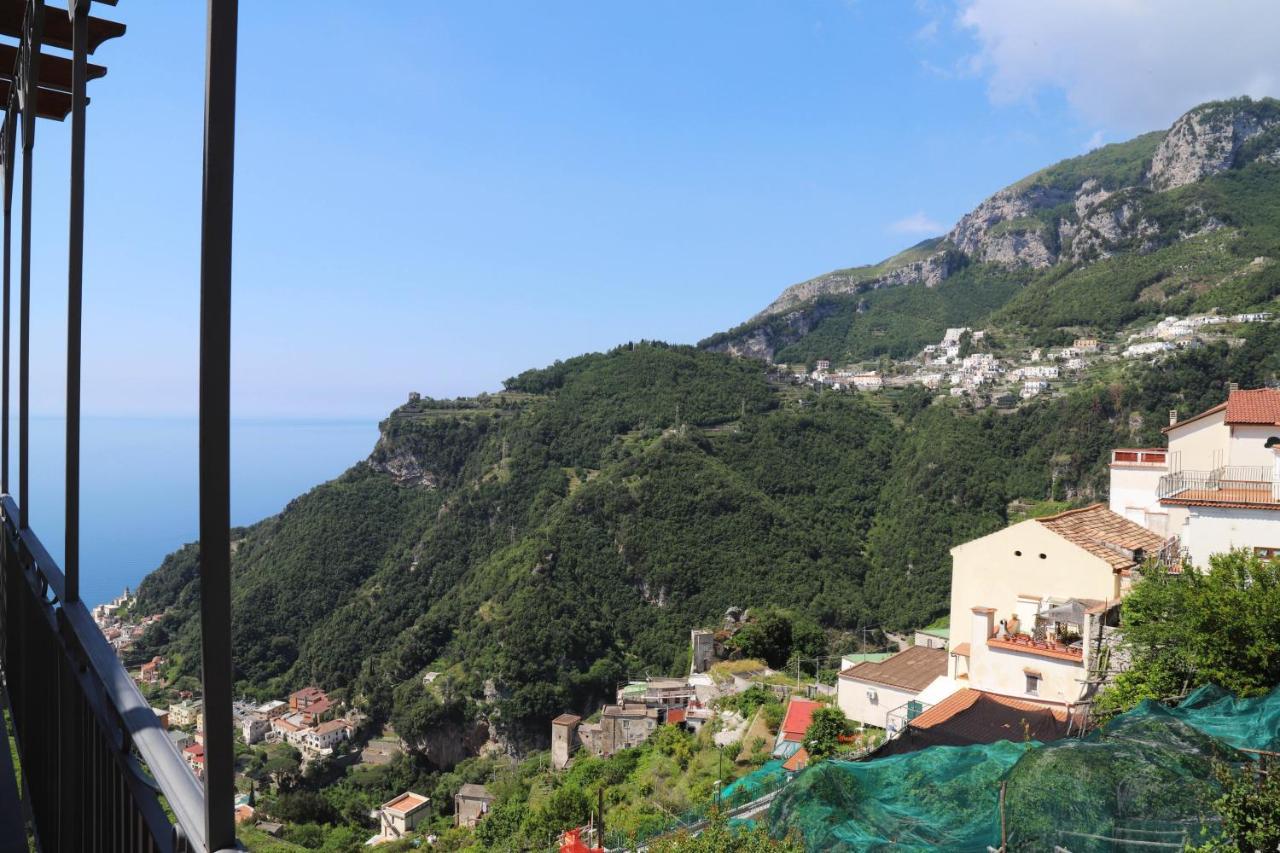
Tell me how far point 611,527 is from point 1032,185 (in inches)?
4529

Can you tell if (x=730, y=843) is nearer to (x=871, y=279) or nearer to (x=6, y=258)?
(x=6, y=258)

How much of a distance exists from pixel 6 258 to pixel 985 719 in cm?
970

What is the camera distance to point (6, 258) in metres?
3.31

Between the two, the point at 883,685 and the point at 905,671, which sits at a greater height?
the point at 905,671

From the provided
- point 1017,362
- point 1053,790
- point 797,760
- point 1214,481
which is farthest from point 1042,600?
point 1017,362

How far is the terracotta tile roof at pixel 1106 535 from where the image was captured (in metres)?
10.0

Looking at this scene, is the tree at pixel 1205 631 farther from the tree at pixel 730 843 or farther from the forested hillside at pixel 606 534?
the forested hillside at pixel 606 534

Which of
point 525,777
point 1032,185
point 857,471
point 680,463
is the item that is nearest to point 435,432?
point 680,463

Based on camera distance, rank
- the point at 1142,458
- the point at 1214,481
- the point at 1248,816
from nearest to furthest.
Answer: the point at 1248,816 → the point at 1214,481 → the point at 1142,458

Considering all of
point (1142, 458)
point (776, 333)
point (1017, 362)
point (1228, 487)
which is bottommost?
point (1228, 487)

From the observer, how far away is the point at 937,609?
37.5 m

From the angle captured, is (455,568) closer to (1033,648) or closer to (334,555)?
(334,555)

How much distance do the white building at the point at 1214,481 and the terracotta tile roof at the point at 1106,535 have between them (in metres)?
0.40

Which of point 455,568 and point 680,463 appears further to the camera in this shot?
point 680,463
